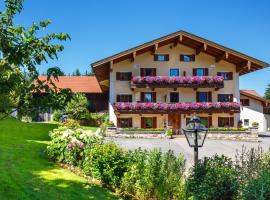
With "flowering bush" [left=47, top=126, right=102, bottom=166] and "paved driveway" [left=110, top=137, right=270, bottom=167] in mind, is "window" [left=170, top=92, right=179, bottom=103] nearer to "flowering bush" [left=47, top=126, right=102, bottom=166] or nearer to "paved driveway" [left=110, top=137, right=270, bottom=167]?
"paved driveway" [left=110, top=137, right=270, bottom=167]

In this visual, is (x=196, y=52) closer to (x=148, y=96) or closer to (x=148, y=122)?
(x=148, y=96)

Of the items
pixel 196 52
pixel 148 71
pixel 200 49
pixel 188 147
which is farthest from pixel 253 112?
pixel 188 147

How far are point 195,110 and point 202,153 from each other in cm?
1439

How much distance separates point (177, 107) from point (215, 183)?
29.8 metres

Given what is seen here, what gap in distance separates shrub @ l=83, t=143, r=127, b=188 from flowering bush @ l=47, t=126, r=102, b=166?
1.54m

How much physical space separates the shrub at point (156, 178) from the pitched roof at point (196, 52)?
25895 mm

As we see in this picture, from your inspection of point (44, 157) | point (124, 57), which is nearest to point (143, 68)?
point (124, 57)

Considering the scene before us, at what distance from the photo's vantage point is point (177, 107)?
3766 centimetres

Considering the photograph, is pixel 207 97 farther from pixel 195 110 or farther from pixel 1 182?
pixel 1 182

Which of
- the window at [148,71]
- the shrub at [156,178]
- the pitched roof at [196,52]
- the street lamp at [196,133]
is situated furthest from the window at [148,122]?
the street lamp at [196,133]

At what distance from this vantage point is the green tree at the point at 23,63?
269 inches

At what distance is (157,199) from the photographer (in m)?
10.5

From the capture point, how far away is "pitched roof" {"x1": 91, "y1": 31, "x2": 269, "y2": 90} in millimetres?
37062

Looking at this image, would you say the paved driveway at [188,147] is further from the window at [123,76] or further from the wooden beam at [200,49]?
the wooden beam at [200,49]
